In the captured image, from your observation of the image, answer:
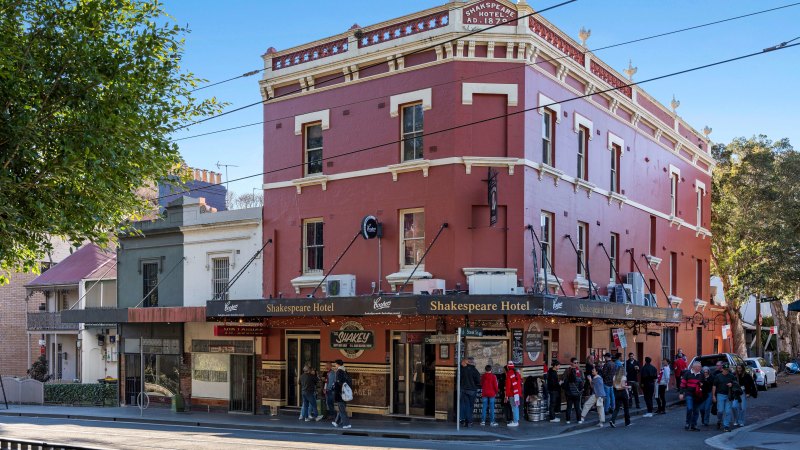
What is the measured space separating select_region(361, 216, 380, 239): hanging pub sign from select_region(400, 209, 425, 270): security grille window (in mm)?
751

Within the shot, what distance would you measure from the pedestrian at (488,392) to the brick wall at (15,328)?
30.2 m

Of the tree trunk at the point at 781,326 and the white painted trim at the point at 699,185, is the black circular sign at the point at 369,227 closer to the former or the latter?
the white painted trim at the point at 699,185

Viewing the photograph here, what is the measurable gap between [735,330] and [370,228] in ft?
90.5

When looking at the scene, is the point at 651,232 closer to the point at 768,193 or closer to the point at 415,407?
the point at 768,193

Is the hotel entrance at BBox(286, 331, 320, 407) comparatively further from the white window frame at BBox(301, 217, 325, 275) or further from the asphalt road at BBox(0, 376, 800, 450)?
the asphalt road at BBox(0, 376, 800, 450)

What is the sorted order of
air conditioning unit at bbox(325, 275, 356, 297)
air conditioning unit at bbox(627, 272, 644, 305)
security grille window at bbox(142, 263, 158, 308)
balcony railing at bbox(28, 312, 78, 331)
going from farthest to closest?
balcony railing at bbox(28, 312, 78, 331), security grille window at bbox(142, 263, 158, 308), air conditioning unit at bbox(627, 272, 644, 305), air conditioning unit at bbox(325, 275, 356, 297)

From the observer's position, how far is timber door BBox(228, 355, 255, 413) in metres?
28.5

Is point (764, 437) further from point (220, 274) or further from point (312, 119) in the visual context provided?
point (220, 274)

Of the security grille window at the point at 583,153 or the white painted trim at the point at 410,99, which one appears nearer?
the white painted trim at the point at 410,99

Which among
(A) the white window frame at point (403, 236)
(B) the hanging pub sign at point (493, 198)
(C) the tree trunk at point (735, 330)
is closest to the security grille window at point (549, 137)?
(B) the hanging pub sign at point (493, 198)

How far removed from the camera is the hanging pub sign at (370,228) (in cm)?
2530

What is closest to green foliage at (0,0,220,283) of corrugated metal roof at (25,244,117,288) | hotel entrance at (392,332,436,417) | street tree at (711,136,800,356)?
hotel entrance at (392,332,436,417)

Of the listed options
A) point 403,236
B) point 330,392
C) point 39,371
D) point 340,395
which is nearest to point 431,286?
point 403,236

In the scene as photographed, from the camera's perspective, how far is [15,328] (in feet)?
148
